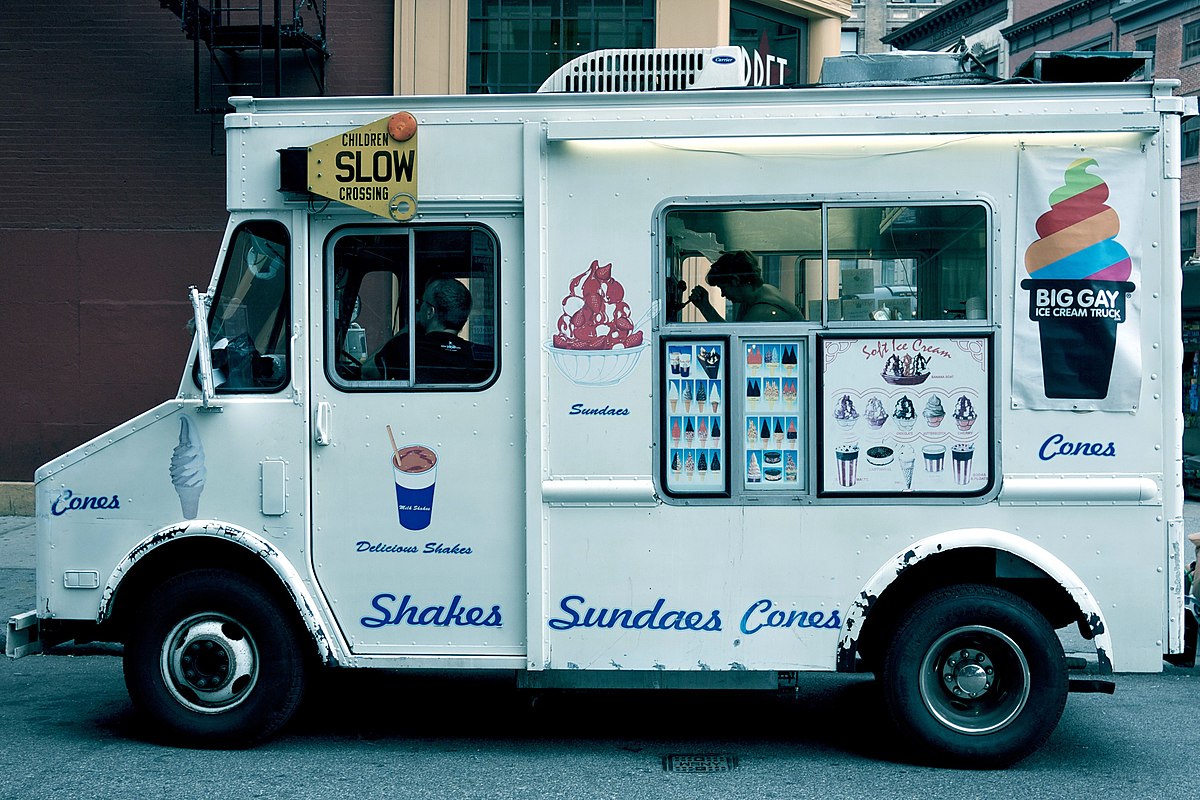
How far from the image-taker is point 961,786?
505 centimetres

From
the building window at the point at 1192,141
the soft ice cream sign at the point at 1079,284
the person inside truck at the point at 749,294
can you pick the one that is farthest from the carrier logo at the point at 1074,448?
the building window at the point at 1192,141

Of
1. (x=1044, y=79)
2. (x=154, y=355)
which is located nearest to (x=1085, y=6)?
(x=154, y=355)

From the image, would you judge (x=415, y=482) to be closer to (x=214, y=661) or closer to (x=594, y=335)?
(x=594, y=335)

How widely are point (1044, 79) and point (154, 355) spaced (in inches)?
381

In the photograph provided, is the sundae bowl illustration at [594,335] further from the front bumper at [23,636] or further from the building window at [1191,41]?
the building window at [1191,41]

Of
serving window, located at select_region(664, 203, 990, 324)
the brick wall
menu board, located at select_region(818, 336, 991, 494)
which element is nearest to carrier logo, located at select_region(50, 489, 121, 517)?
serving window, located at select_region(664, 203, 990, 324)

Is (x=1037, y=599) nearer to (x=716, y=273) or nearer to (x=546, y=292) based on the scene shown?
(x=716, y=273)

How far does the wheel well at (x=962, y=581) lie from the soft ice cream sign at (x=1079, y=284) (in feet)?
2.27

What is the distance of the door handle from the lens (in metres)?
5.30

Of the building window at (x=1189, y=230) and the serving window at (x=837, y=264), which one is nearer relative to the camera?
the serving window at (x=837, y=264)

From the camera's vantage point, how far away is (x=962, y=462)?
5133 millimetres

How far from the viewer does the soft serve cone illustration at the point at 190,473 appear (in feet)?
17.6

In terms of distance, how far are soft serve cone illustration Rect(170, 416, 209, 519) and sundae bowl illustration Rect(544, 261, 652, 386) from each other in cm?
164

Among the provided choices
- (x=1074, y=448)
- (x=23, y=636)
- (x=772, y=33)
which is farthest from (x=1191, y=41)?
(x=23, y=636)
